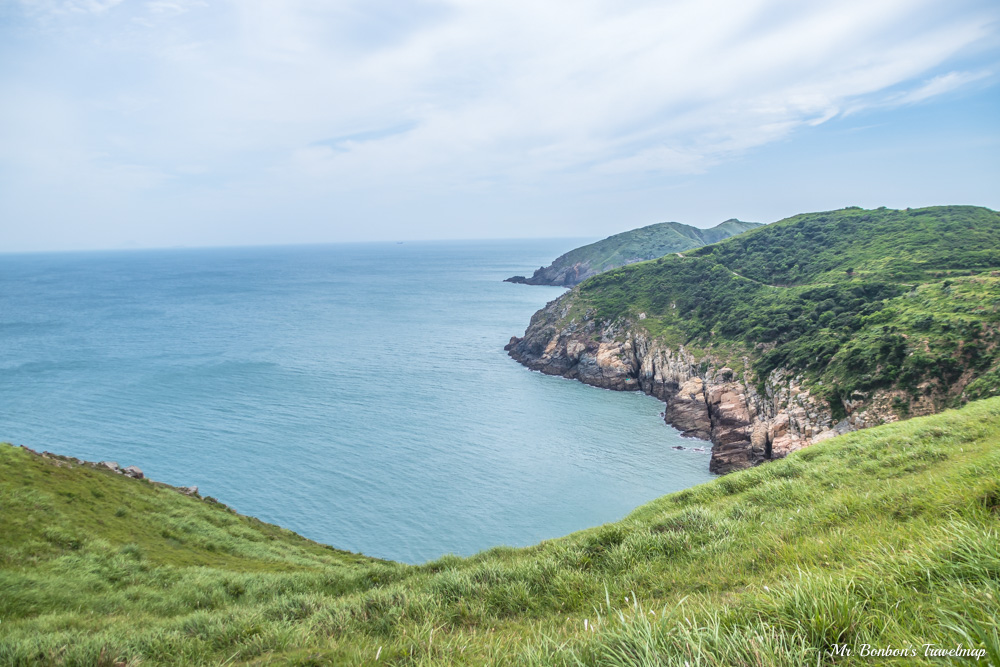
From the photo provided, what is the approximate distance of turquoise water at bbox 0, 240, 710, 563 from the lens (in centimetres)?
3111

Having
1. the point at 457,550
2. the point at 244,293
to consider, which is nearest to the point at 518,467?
the point at 457,550

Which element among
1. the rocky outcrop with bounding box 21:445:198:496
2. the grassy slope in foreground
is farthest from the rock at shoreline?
the rocky outcrop with bounding box 21:445:198:496

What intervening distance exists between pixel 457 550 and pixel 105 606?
21.2 metres

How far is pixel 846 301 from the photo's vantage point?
159 feet

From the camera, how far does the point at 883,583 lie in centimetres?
330

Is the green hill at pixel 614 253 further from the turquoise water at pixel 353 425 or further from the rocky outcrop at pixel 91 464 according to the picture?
the rocky outcrop at pixel 91 464

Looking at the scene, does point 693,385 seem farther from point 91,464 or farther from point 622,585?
point 91,464

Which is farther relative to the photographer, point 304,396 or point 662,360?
point 662,360

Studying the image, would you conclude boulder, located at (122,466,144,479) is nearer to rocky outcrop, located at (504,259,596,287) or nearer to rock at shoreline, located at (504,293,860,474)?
rock at shoreline, located at (504,293,860,474)

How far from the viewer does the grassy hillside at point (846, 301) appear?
106 ft

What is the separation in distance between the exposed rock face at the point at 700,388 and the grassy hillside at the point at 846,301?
1.60m

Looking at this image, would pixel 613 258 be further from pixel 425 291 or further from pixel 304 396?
pixel 304 396

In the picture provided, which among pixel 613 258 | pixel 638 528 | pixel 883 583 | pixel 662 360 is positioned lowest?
pixel 662 360

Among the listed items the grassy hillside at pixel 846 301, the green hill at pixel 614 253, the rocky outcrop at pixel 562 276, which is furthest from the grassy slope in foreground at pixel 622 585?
the rocky outcrop at pixel 562 276
